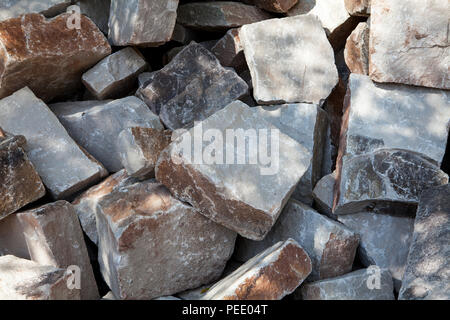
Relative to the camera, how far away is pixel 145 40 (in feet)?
12.3

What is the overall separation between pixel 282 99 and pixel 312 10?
0.93m

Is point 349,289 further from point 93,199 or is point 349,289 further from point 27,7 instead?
point 27,7

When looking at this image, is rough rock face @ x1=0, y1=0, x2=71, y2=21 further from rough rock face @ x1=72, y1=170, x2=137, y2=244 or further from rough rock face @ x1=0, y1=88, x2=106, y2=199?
rough rock face @ x1=72, y1=170, x2=137, y2=244

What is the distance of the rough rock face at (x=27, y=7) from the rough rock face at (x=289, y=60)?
1.31 m

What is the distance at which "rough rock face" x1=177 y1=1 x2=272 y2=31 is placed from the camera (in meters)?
4.02

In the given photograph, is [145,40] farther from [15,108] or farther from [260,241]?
[260,241]

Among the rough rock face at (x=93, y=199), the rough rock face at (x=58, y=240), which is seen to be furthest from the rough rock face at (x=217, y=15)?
the rough rock face at (x=58, y=240)

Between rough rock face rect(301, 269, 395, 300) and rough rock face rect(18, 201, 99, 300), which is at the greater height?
rough rock face rect(18, 201, 99, 300)

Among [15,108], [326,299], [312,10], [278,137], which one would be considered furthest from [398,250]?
[15,108]

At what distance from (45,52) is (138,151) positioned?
102 cm

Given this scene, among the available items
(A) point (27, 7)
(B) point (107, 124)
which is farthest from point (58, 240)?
(A) point (27, 7)

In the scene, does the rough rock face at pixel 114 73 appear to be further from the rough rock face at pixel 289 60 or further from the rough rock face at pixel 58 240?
the rough rock face at pixel 58 240

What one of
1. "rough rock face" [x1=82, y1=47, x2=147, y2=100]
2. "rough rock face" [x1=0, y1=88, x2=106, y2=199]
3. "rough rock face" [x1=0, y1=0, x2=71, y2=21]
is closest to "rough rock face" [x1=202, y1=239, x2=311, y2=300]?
"rough rock face" [x1=0, y1=88, x2=106, y2=199]

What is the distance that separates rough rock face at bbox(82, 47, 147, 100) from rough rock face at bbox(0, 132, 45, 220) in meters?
0.84
